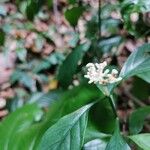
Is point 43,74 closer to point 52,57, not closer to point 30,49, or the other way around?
point 52,57

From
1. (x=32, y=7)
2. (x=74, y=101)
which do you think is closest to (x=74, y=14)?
(x=32, y=7)

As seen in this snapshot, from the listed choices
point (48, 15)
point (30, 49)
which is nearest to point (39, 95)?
point (30, 49)

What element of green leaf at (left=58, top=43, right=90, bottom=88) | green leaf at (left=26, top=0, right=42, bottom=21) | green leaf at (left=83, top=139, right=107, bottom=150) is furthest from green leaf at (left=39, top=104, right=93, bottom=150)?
green leaf at (left=26, top=0, right=42, bottom=21)

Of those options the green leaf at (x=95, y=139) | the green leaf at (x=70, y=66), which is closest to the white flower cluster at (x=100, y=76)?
the green leaf at (x=95, y=139)

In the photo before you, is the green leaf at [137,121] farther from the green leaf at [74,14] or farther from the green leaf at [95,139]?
the green leaf at [74,14]

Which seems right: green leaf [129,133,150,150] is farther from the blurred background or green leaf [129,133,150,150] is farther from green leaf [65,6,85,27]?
green leaf [65,6,85,27]
